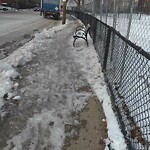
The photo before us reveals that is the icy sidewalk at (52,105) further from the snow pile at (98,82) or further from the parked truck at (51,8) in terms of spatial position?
the parked truck at (51,8)

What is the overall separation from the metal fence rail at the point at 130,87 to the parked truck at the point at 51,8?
1278 inches

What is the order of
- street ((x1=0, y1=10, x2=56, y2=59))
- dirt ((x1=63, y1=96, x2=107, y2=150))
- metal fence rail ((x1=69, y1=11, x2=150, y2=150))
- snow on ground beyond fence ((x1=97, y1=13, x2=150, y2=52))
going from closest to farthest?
metal fence rail ((x1=69, y1=11, x2=150, y2=150)) → dirt ((x1=63, y1=96, x2=107, y2=150)) → snow on ground beyond fence ((x1=97, y1=13, x2=150, y2=52)) → street ((x1=0, y1=10, x2=56, y2=59))

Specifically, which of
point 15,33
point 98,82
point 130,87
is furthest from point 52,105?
point 15,33

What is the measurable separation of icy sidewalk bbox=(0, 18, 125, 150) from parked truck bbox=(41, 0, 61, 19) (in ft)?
99.7

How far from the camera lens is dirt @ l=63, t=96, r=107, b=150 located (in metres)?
4.04

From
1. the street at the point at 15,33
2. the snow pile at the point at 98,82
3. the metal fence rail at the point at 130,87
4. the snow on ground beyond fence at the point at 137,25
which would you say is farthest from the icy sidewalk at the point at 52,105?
the street at the point at 15,33

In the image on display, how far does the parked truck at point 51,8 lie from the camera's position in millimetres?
38031

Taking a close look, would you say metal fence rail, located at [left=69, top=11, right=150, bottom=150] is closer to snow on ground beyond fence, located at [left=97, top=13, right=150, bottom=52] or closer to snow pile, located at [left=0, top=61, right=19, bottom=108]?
snow on ground beyond fence, located at [left=97, top=13, right=150, bottom=52]

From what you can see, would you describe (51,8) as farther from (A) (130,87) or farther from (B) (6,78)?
(A) (130,87)

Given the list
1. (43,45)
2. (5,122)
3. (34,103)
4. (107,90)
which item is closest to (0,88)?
(34,103)

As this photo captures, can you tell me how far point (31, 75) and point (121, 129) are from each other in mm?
3321

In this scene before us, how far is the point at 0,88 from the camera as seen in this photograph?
18.4ft

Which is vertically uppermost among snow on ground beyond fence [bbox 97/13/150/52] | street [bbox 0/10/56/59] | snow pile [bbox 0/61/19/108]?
A: snow on ground beyond fence [bbox 97/13/150/52]

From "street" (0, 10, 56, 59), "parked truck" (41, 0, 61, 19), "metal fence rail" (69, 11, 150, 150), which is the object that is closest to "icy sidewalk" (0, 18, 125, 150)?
"metal fence rail" (69, 11, 150, 150)
